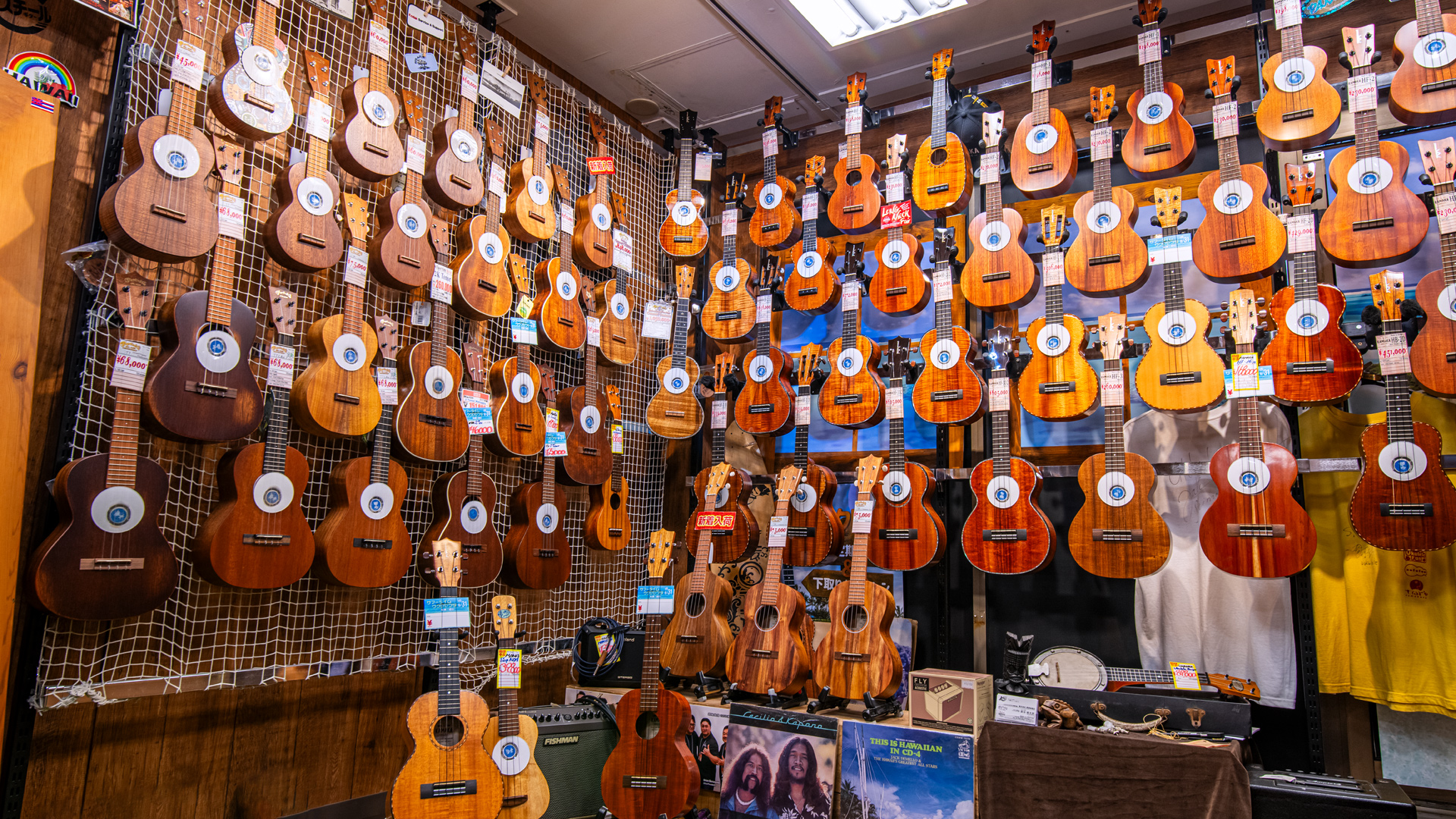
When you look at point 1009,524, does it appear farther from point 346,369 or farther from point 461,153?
point 461,153

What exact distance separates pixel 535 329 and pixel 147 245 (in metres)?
1.46

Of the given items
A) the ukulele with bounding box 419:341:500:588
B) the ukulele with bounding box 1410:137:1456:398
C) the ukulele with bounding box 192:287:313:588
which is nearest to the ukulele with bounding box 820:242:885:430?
the ukulele with bounding box 419:341:500:588

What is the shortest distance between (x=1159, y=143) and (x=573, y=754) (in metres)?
3.20

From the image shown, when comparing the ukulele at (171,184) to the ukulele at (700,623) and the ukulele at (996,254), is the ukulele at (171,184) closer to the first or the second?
the ukulele at (700,623)

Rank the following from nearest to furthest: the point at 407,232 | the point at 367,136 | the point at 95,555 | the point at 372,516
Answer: the point at 95,555 < the point at 372,516 < the point at 367,136 < the point at 407,232

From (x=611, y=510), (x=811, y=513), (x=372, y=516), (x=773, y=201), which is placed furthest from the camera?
(x=773, y=201)

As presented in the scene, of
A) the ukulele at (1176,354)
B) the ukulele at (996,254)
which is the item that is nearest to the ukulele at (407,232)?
the ukulele at (996,254)

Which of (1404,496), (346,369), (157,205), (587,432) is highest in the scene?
(157,205)

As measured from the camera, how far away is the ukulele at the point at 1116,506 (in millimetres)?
2926

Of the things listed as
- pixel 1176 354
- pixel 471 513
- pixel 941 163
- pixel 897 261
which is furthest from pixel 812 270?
pixel 471 513

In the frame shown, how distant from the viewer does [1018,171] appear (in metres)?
3.45

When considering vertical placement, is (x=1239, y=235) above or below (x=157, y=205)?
above

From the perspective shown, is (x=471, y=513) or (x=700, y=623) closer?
(x=471, y=513)

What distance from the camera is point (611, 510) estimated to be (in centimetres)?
386
